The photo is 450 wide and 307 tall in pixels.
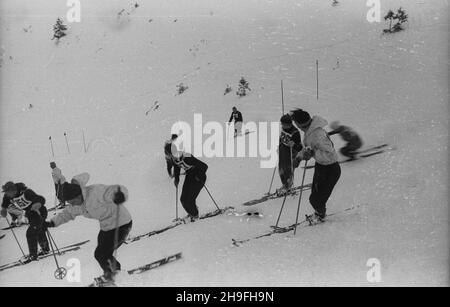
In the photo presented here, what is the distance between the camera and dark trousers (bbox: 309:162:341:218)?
6.38 metres

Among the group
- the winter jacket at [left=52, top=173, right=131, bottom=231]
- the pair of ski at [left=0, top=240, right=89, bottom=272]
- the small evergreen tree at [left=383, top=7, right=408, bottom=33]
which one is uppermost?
the small evergreen tree at [left=383, top=7, right=408, bottom=33]

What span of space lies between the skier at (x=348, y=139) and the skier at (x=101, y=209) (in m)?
4.52

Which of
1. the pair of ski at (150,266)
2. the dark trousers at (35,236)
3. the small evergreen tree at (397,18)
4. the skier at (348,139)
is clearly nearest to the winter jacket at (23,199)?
the dark trousers at (35,236)

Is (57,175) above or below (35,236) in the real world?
above

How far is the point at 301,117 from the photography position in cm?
616

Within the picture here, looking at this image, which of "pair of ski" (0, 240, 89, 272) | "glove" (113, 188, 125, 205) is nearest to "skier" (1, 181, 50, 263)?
"pair of ski" (0, 240, 89, 272)

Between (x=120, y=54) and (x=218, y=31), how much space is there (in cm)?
273

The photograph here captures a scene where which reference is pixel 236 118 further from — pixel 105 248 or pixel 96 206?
pixel 96 206

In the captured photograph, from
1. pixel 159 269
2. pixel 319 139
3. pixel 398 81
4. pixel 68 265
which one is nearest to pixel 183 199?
pixel 159 269

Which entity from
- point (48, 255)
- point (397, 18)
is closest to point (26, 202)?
point (48, 255)

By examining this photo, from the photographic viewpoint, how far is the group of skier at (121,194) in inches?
227

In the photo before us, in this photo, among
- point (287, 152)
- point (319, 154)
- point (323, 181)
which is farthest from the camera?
point (287, 152)

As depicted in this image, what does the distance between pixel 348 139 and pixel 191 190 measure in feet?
12.1

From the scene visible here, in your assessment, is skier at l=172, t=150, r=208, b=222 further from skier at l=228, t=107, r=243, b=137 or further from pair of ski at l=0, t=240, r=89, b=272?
skier at l=228, t=107, r=243, b=137
